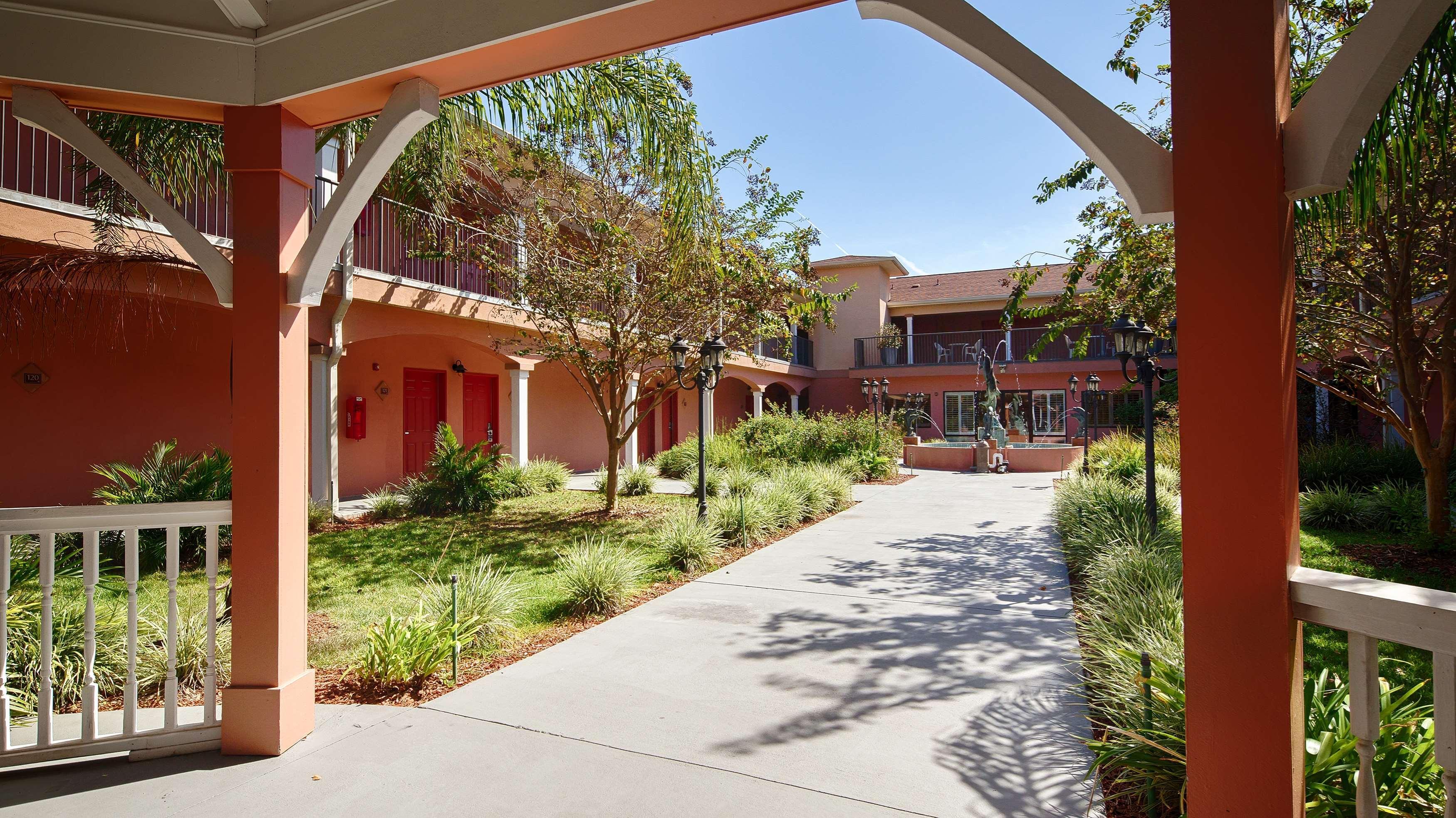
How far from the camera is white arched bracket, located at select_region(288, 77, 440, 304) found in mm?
3162

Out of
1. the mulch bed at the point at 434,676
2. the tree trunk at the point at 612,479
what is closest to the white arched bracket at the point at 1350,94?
the mulch bed at the point at 434,676

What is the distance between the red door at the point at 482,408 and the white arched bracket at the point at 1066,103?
13.4m

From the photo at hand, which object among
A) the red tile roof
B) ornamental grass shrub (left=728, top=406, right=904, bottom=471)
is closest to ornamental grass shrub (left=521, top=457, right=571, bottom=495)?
ornamental grass shrub (left=728, top=406, right=904, bottom=471)

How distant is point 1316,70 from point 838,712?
6.28 m

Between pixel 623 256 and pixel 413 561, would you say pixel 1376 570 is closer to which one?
pixel 623 256

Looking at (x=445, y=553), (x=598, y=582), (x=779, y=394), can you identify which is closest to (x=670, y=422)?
(x=779, y=394)

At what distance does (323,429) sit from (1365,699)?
34.4 feet

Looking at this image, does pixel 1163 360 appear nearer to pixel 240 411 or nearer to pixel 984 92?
pixel 984 92

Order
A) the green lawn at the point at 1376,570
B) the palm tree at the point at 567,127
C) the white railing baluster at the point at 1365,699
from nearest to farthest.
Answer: the white railing baluster at the point at 1365,699
the green lawn at the point at 1376,570
the palm tree at the point at 567,127

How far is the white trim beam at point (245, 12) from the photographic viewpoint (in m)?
3.07

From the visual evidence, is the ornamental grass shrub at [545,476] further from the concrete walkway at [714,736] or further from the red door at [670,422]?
the red door at [670,422]

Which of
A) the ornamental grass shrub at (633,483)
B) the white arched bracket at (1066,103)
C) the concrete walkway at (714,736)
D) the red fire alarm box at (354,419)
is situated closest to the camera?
the white arched bracket at (1066,103)

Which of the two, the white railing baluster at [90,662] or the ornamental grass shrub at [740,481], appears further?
the ornamental grass shrub at [740,481]

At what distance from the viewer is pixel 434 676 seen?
423 cm
